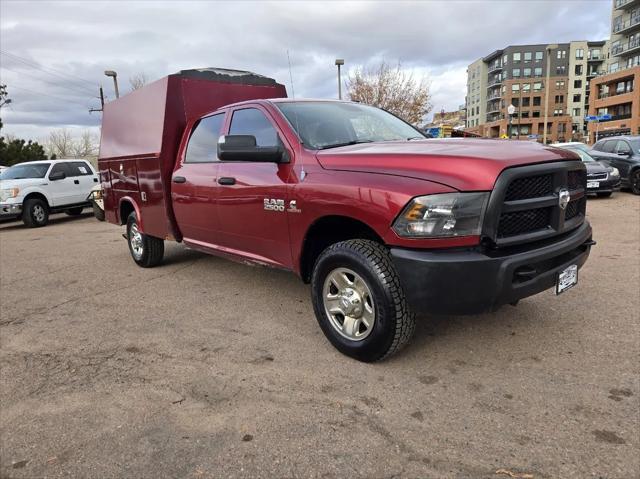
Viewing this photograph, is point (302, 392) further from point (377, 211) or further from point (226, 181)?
point (226, 181)

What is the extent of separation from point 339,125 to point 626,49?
7221cm

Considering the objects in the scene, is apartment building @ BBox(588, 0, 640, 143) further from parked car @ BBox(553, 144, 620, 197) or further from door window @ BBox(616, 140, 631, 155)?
parked car @ BBox(553, 144, 620, 197)

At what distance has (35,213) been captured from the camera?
13.2 metres

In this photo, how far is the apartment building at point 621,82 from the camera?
56312 mm

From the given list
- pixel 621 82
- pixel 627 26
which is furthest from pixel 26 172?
pixel 627 26

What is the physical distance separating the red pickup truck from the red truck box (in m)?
0.29

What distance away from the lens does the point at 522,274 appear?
280 cm

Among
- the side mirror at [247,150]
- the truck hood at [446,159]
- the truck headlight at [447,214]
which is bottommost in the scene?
the truck headlight at [447,214]

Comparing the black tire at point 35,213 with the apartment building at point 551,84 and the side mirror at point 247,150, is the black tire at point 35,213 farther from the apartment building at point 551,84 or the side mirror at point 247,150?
the apartment building at point 551,84

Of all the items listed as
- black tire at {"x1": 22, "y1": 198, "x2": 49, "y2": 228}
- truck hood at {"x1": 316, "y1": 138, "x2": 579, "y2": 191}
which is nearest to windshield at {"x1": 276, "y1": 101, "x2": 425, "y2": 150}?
truck hood at {"x1": 316, "y1": 138, "x2": 579, "y2": 191}

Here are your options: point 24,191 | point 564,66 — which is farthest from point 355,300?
point 564,66

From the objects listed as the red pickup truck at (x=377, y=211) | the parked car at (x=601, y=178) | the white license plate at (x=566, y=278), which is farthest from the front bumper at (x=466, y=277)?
the parked car at (x=601, y=178)

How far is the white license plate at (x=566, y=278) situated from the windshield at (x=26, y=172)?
46.9 feet

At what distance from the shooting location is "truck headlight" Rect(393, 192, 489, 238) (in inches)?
105
